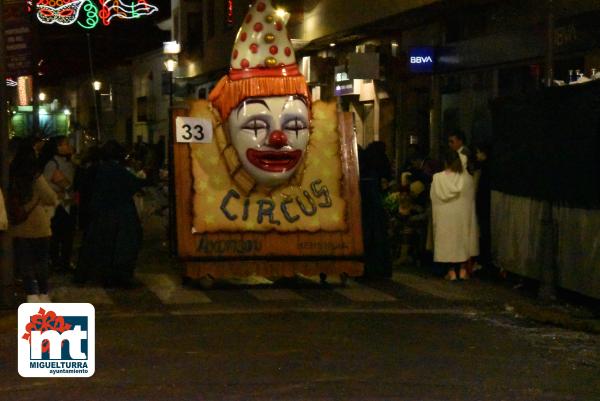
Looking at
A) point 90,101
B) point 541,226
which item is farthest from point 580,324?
point 90,101

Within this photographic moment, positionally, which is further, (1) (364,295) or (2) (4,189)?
(1) (364,295)

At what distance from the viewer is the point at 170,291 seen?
14.2m

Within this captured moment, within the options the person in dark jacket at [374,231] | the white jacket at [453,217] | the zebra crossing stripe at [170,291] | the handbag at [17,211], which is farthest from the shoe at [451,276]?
the handbag at [17,211]

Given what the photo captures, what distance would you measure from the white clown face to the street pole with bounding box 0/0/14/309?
105 inches

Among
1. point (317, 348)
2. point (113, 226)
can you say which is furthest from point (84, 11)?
point (317, 348)

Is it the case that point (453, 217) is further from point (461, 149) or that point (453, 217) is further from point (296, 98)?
point (296, 98)

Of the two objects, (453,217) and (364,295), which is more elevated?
(453,217)

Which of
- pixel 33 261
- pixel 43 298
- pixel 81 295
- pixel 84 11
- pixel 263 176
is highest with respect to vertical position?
pixel 84 11

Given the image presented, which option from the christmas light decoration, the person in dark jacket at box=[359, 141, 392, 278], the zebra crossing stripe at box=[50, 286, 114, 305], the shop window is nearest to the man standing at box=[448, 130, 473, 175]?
the person in dark jacket at box=[359, 141, 392, 278]

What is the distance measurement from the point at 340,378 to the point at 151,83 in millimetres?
43331

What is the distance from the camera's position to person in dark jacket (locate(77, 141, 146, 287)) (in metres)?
14.3

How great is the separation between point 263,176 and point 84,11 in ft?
46.0

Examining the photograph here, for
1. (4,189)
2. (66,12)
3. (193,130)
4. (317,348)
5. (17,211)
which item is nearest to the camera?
(317,348)

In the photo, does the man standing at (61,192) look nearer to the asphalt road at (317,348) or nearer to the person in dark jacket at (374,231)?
the asphalt road at (317,348)
